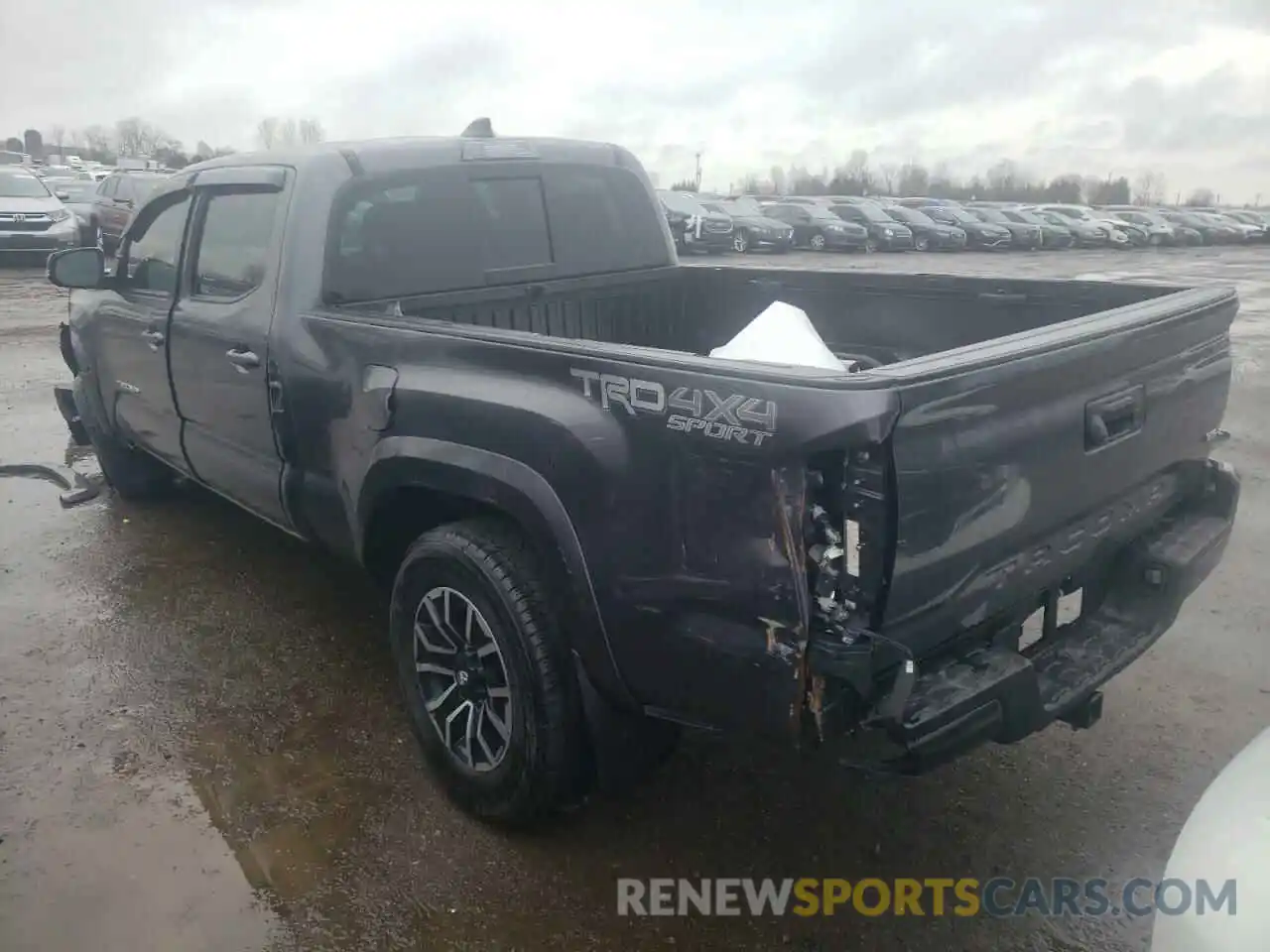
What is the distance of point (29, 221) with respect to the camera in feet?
59.6

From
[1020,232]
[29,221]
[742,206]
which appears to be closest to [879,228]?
[742,206]

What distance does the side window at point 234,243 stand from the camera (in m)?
3.74

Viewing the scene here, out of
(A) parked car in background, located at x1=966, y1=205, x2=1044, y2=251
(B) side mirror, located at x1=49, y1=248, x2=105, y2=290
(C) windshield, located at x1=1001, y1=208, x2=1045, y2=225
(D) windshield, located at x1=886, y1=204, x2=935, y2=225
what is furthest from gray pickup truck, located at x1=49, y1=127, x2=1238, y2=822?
(C) windshield, located at x1=1001, y1=208, x2=1045, y2=225

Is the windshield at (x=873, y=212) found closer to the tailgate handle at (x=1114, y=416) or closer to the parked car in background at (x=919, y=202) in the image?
the parked car in background at (x=919, y=202)

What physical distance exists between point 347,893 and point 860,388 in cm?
191

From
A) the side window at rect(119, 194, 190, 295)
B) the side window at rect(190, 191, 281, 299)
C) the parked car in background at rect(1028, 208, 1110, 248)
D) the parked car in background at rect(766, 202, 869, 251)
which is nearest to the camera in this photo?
the side window at rect(190, 191, 281, 299)

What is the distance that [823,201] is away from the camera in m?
31.0

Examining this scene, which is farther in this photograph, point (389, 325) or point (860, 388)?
point (389, 325)

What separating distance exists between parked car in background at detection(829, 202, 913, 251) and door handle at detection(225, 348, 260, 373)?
2626 cm

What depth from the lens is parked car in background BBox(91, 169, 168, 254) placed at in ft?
55.3

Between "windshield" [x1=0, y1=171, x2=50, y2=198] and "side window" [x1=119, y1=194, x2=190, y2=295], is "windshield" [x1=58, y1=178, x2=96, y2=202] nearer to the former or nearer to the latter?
"windshield" [x1=0, y1=171, x2=50, y2=198]

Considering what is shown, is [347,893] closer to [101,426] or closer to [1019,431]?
[1019,431]

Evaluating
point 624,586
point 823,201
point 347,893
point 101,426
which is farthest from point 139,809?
point 823,201

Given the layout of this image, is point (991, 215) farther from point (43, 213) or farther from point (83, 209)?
point (43, 213)
